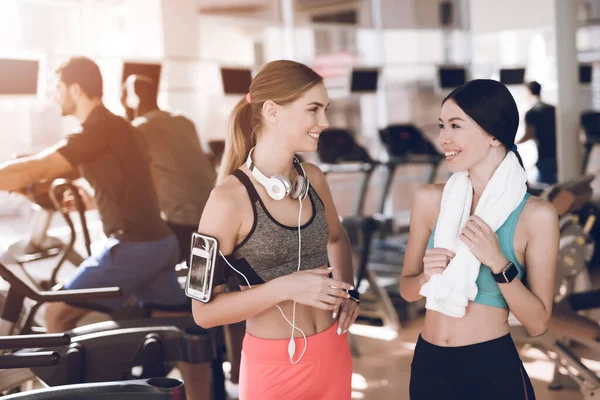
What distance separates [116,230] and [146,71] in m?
2.28

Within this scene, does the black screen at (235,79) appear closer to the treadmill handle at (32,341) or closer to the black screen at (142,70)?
the black screen at (142,70)

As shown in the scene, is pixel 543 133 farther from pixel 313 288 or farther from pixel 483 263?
pixel 313 288

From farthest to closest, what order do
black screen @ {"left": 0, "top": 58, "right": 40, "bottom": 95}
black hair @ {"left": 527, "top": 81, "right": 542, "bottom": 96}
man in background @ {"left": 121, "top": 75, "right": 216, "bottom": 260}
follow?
1. black hair @ {"left": 527, "top": 81, "right": 542, "bottom": 96}
2. black screen @ {"left": 0, "top": 58, "right": 40, "bottom": 95}
3. man in background @ {"left": 121, "top": 75, "right": 216, "bottom": 260}

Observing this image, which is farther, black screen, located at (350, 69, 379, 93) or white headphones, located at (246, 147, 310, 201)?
black screen, located at (350, 69, 379, 93)

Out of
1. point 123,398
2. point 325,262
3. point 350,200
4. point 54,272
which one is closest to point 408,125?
point 350,200

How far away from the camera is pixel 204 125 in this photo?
605 cm

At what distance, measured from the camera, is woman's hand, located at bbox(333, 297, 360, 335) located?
162 centimetres

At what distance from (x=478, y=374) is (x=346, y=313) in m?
0.32

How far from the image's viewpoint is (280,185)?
1.55m

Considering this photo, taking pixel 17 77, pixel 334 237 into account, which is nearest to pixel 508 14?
pixel 17 77

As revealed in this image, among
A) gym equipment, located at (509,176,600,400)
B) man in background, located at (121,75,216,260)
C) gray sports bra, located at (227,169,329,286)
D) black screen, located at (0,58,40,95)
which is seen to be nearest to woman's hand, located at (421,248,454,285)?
gray sports bra, located at (227,169,329,286)

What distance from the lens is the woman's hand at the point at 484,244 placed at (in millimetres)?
1463

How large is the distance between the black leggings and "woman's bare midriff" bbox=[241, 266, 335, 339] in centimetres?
27

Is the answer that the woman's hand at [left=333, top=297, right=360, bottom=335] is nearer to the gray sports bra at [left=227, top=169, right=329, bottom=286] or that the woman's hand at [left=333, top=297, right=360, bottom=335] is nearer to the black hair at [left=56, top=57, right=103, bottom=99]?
the gray sports bra at [left=227, top=169, right=329, bottom=286]
